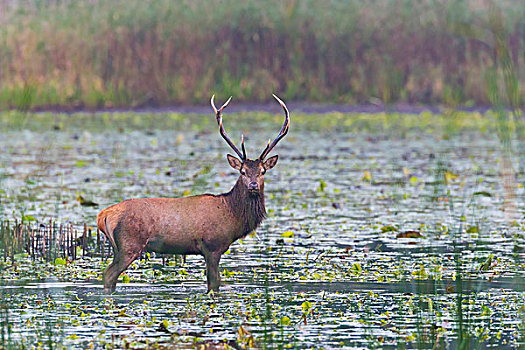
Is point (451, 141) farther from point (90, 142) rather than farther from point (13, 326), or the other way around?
point (13, 326)

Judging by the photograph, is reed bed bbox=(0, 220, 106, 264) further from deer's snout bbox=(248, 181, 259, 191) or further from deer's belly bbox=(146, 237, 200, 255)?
deer's snout bbox=(248, 181, 259, 191)

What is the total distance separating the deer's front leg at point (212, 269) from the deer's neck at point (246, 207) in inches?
15.2

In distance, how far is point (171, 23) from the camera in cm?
2744

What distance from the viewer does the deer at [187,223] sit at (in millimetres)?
9594

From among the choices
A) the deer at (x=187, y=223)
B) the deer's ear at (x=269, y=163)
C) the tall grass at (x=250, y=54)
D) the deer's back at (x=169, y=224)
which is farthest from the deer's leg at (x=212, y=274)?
the tall grass at (x=250, y=54)

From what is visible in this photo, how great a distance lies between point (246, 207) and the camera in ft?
32.7

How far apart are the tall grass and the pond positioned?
Result: 377cm

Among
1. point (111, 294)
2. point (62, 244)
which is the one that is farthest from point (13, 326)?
point (62, 244)

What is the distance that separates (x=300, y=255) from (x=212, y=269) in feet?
6.18

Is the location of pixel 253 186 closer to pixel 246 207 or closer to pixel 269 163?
pixel 246 207

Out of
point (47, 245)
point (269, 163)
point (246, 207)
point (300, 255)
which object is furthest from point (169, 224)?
point (47, 245)

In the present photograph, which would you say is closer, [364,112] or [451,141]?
[451,141]

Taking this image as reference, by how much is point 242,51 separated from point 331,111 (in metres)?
2.42

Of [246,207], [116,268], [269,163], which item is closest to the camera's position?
[116,268]
